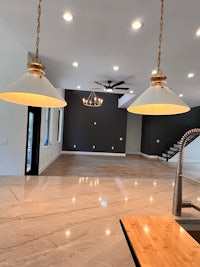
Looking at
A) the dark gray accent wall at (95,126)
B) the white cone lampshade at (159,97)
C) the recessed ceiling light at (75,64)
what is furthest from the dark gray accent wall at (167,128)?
the white cone lampshade at (159,97)

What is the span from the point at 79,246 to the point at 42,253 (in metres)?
0.14

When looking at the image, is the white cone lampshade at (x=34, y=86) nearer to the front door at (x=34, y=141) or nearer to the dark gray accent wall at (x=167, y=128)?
the front door at (x=34, y=141)

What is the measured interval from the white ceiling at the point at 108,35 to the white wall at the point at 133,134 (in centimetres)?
787

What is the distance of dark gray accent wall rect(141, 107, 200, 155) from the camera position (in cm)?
1126

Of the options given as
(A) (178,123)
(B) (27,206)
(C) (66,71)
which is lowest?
(B) (27,206)

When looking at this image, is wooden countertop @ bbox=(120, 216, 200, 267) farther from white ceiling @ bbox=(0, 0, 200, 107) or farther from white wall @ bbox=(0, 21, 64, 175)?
white wall @ bbox=(0, 21, 64, 175)

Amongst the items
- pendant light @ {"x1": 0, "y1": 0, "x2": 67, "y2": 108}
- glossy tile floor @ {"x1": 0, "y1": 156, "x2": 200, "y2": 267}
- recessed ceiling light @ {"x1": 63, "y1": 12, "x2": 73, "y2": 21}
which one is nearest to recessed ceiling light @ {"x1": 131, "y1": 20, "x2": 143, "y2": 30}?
recessed ceiling light @ {"x1": 63, "y1": 12, "x2": 73, "y2": 21}

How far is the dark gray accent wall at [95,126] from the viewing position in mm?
11664

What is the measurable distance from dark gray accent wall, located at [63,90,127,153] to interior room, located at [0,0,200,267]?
15.7ft

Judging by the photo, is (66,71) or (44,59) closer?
(44,59)

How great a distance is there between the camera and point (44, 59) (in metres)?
4.41

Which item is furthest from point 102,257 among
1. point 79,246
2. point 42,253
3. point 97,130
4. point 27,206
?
point 97,130

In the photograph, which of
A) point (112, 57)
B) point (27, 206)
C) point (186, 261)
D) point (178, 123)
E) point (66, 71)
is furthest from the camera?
point (178, 123)

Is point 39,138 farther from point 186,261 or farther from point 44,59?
point 186,261
